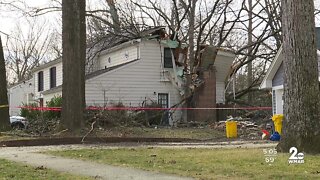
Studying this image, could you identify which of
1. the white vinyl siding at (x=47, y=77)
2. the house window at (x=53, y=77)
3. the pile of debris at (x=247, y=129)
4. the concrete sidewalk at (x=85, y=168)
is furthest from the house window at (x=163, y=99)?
the concrete sidewalk at (x=85, y=168)

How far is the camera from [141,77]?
30406 millimetres

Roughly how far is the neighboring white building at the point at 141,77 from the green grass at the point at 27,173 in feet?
60.3

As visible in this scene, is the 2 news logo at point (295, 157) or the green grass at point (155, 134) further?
the green grass at point (155, 134)

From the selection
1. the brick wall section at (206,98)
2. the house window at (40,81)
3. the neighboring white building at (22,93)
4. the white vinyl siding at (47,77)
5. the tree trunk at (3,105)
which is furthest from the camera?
the neighboring white building at (22,93)

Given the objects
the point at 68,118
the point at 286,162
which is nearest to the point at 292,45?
the point at 286,162

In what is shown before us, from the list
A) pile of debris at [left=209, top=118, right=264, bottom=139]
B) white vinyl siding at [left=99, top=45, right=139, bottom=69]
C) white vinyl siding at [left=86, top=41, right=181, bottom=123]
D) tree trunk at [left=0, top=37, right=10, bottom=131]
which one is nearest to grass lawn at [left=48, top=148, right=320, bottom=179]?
tree trunk at [left=0, top=37, right=10, bottom=131]

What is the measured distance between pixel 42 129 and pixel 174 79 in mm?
12305

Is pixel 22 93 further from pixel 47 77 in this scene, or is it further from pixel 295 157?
pixel 295 157

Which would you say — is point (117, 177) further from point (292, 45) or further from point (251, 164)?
point (292, 45)

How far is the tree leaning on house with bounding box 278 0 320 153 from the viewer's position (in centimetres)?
1209

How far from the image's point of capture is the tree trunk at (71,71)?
1914 cm

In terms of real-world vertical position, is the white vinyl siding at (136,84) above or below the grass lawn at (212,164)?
above

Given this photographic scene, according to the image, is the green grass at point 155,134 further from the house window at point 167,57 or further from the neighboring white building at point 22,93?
the neighboring white building at point 22,93

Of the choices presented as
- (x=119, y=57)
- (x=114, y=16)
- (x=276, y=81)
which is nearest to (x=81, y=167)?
(x=276, y=81)
